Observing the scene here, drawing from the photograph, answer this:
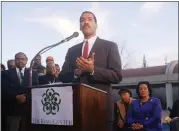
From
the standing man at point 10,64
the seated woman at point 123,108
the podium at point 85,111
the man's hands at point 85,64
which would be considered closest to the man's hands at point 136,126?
the seated woman at point 123,108

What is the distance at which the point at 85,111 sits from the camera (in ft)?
7.23

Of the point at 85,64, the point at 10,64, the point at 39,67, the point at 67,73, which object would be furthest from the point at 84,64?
the point at 39,67

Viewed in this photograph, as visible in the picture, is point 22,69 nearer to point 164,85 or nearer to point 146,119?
point 146,119

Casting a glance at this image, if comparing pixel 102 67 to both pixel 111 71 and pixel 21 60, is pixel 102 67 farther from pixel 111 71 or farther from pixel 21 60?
pixel 21 60

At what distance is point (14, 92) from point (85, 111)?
1.89 m

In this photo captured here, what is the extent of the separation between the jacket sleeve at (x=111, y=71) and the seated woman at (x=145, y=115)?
146cm

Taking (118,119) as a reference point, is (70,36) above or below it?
above

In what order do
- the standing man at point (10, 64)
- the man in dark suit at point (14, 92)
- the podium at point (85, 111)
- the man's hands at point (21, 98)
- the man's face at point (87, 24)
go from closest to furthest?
the podium at point (85, 111) → the man's face at point (87, 24) → the man's hands at point (21, 98) → the man in dark suit at point (14, 92) → the standing man at point (10, 64)

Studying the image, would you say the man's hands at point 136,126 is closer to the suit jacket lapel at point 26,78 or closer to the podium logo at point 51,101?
the suit jacket lapel at point 26,78

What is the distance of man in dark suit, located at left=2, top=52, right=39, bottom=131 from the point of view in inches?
149

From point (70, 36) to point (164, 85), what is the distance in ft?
50.1

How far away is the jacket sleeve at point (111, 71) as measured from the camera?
2.47 metres

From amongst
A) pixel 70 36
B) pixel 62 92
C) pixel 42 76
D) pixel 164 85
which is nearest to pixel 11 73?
pixel 42 76

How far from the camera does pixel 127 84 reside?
61.9ft
